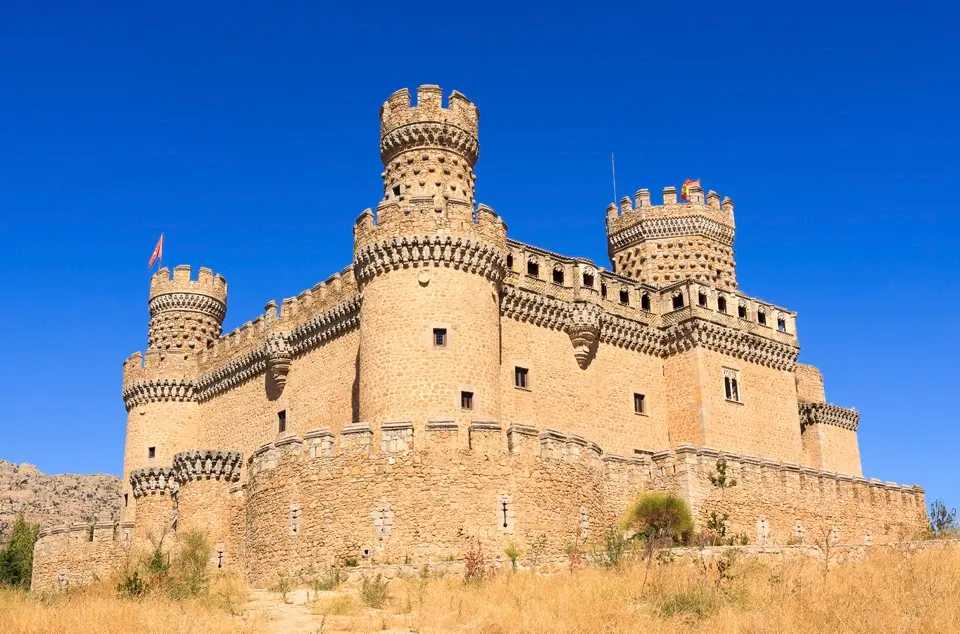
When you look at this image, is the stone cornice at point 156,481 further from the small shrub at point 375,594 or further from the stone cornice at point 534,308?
the small shrub at point 375,594

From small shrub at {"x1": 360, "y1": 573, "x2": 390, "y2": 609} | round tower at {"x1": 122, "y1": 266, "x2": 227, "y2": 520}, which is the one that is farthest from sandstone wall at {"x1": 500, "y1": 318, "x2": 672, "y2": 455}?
round tower at {"x1": 122, "y1": 266, "x2": 227, "y2": 520}

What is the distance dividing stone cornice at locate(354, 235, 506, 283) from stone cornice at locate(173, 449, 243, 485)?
5.97 metres

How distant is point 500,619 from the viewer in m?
13.8

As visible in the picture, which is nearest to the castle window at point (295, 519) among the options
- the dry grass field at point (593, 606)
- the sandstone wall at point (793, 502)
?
the dry grass field at point (593, 606)

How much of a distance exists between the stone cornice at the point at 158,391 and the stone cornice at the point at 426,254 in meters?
14.4

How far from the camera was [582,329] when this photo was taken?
30531mm

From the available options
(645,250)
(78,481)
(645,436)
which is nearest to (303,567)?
(645,436)

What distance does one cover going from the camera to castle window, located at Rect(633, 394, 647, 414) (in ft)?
105

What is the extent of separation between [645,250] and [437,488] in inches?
797

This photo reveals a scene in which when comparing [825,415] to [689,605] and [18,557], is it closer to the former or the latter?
[689,605]

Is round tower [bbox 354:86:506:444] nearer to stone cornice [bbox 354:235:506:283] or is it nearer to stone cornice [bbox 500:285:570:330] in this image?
stone cornice [bbox 354:235:506:283]

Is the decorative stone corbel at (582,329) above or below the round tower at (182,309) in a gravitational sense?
below

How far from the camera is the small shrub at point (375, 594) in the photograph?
15.5 m

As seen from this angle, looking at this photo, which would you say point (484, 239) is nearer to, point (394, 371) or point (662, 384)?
point (394, 371)
